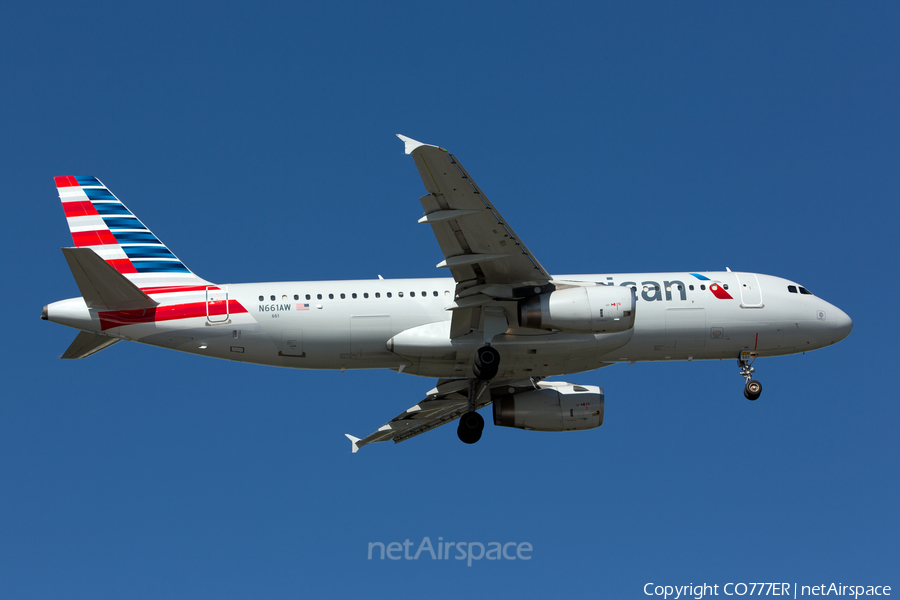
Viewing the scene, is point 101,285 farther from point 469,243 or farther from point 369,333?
point 469,243

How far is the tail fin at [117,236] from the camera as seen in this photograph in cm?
3156

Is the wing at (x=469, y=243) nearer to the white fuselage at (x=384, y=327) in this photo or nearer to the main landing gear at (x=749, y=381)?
the white fuselage at (x=384, y=327)

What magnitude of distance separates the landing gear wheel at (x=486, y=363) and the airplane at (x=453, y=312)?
0.04m

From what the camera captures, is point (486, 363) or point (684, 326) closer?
point (486, 363)

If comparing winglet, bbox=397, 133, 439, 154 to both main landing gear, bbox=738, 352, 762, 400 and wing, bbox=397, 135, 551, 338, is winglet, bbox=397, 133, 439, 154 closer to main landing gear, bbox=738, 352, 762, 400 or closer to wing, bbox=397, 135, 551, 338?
wing, bbox=397, 135, 551, 338

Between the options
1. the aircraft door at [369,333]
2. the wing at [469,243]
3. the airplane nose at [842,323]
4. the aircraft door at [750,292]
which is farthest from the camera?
the airplane nose at [842,323]

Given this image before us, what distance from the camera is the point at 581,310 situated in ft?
95.6

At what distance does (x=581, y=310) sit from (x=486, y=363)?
11.6 ft

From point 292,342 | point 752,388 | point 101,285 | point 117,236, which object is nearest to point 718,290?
point 752,388

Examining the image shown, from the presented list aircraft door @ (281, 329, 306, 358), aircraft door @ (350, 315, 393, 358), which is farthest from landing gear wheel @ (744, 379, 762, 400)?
aircraft door @ (281, 329, 306, 358)

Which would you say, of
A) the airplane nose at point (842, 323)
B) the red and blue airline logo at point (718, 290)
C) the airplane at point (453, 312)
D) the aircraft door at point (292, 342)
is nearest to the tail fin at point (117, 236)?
the airplane at point (453, 312)

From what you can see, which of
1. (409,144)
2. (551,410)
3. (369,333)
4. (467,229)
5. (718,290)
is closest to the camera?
(409,144)

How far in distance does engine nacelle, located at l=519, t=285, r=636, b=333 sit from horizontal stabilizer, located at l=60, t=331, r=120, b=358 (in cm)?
1373

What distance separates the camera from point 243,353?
30703 millimetres
